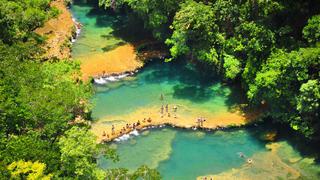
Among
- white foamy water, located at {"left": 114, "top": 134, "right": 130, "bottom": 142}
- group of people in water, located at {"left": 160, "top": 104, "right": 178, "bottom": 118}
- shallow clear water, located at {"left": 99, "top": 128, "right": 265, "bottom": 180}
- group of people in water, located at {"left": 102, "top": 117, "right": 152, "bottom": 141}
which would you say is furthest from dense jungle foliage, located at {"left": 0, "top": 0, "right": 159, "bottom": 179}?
group of people in water, located at {"left": 160, "top": 104, "right": 178, "bottom": 118}

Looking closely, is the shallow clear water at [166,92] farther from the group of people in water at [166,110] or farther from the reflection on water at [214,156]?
the reflection on water at [214,156]

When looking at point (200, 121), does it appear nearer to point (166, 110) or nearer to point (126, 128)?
point (166, 110)

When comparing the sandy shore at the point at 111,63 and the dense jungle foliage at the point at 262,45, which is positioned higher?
the dense jungle foliage at the point at 262,45

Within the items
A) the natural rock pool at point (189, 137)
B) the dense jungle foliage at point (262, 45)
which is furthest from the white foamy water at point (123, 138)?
the dense jungle foliage at point (262, 45)

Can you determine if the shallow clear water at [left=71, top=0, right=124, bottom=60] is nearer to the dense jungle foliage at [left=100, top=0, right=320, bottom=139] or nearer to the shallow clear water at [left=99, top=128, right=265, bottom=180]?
the dense jungle foliage at [left=100, top=0, right=320, bottom=139]

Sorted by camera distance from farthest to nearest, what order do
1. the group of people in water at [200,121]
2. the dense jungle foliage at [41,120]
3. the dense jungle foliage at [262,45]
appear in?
the group of people in water at [200,121], the dense jungle foliage at [262,45], the dense jungle foliage at [41,120]

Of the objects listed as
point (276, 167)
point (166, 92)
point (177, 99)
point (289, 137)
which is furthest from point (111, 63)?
point (276, 167)

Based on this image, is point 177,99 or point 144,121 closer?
point 144,121
